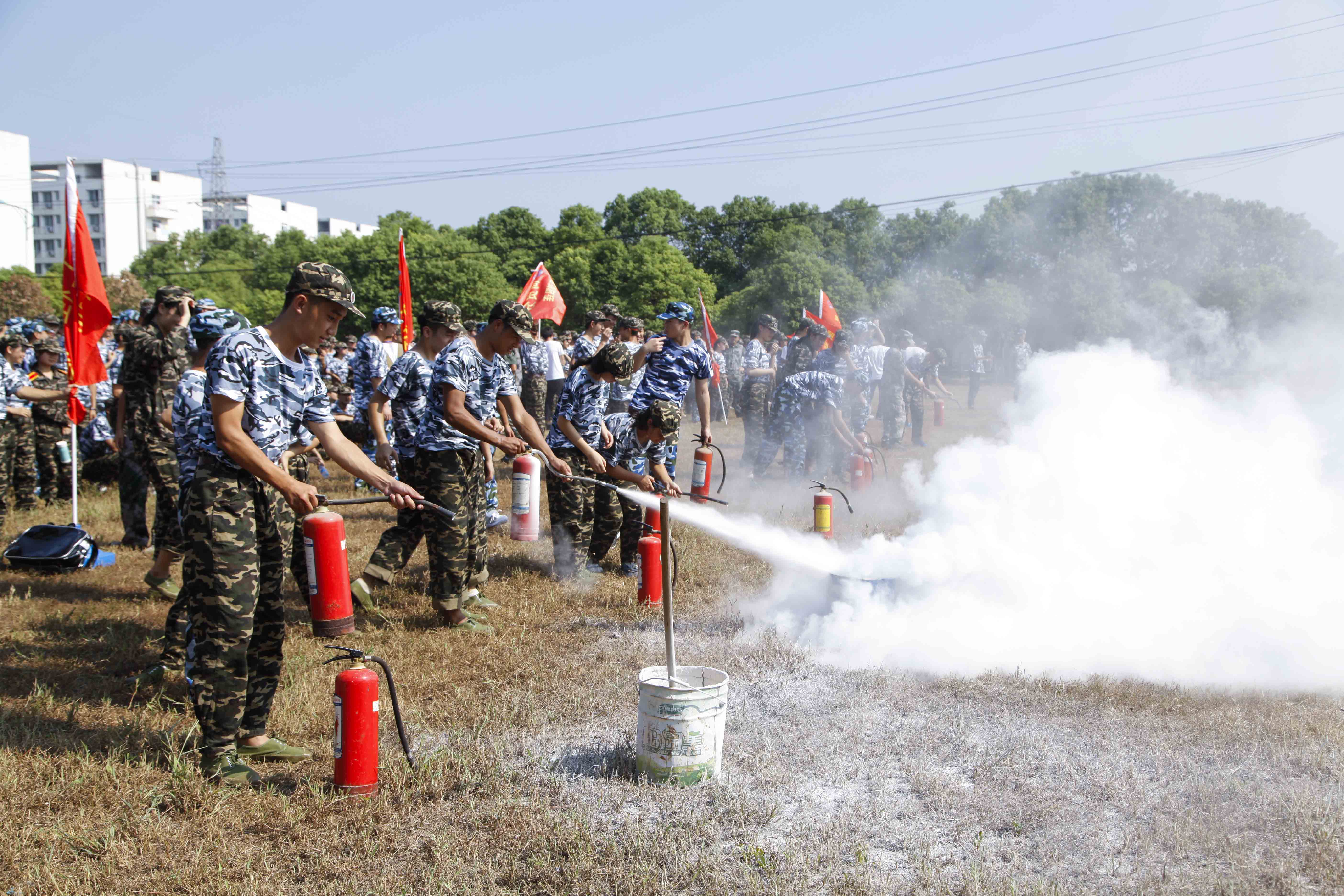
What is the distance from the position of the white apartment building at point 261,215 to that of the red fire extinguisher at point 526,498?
129m

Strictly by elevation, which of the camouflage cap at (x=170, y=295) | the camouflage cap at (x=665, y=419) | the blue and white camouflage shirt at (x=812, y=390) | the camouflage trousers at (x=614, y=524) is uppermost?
the camouflage cap at (x=170, y=295)

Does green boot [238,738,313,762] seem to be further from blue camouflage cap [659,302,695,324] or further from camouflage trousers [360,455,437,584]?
blue camouflage cap [659,302,695,324]

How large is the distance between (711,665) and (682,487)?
23.1ft

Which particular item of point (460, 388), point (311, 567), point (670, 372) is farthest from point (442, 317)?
point (311, 567)

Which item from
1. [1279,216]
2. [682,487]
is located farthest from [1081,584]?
[1279,216]

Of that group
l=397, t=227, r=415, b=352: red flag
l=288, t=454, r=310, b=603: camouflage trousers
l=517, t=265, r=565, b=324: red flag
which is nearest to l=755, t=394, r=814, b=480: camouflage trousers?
l=397, t=227, r=415, b=352: red flag

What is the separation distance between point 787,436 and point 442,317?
6.30m

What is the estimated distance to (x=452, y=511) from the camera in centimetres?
624

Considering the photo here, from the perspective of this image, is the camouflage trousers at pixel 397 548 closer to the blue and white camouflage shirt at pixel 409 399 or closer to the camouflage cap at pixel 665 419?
the blue and white camouflage shirt at pixel 409 399

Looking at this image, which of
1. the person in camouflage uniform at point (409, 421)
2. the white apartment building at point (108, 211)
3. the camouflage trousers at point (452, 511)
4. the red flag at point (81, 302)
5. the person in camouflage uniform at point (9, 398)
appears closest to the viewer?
the camouflage trousers at point (452, 511)

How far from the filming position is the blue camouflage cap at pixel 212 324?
16.7ft

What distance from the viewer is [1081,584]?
20.4ft

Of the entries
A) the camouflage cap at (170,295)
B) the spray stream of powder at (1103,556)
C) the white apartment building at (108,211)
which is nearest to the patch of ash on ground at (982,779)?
Result: the spray stream of powder at (1103,556)

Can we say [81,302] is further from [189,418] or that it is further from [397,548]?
[189,418]
